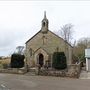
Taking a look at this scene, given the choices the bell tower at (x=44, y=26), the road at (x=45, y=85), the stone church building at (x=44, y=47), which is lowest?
the road at (x=45, y=85)

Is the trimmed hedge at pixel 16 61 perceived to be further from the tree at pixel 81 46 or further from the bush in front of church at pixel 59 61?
the tree at pixel 81 46

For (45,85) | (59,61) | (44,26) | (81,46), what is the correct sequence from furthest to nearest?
(81,46) → (44,26) → (59,61) → (45,85)

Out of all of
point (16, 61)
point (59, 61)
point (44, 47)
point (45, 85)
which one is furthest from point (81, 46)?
point (45, 85)

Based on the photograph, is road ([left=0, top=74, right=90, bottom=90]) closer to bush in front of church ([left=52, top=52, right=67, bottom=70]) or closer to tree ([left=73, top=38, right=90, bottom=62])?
bush in front of church ([left=52, top=52, right=67, bottom=70])

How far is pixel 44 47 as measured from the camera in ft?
143

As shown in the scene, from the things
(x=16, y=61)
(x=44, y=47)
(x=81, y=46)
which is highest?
(x=81, y=46)

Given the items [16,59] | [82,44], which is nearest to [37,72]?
[16,59]

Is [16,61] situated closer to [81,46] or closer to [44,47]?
[44,47]

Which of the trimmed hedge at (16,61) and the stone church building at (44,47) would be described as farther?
the stone church building at (44,47)

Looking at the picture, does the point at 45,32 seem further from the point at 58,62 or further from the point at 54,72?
the point at 54,72

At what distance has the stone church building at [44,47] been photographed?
140 feet

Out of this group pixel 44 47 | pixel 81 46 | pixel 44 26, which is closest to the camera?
pixel 44 47

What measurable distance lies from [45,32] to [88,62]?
11099 mm

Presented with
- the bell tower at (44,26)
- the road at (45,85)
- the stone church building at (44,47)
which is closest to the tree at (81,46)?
the stone church building at (44,47)
